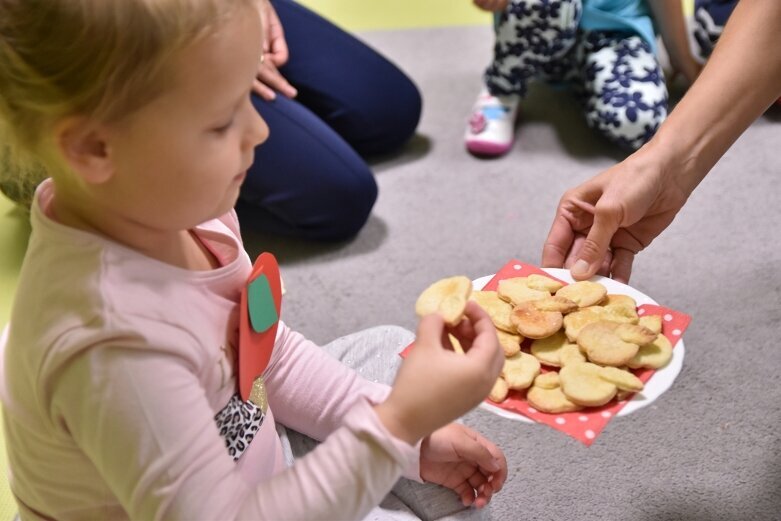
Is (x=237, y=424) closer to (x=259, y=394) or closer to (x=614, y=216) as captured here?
(x=259, y=394)

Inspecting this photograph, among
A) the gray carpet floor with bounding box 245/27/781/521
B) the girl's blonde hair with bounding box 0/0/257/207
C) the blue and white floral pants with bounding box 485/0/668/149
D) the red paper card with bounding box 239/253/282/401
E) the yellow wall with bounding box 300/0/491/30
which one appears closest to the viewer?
the girl's blonde hair with bounding box 0/0/257/207

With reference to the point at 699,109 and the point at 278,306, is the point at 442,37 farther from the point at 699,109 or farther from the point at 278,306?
the point at 278,306

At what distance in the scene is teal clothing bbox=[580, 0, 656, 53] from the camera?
158 centimetres

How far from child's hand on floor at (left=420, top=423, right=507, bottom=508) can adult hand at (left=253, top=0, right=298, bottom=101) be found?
2.63 feet

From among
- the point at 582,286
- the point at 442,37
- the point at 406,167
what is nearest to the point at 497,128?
the point at 406,167

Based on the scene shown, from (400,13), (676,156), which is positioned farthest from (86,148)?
(400,13)

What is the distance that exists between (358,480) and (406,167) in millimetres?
1105

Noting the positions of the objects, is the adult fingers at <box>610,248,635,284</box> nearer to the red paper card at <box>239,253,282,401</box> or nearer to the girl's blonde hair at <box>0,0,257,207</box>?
the red paper card at <box>239,253,282,401</box>

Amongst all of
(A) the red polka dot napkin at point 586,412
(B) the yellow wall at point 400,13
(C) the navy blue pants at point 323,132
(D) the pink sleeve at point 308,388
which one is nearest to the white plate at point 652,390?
(A) the red polka dot napkin at point 586,412

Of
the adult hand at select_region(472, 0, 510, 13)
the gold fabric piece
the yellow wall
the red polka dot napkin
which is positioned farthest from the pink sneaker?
the gold fabric piece

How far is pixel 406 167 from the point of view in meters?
1.57

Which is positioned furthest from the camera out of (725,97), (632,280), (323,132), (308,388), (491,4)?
(491,4)

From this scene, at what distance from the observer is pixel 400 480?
0.73m

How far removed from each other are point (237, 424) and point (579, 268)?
0.39m
